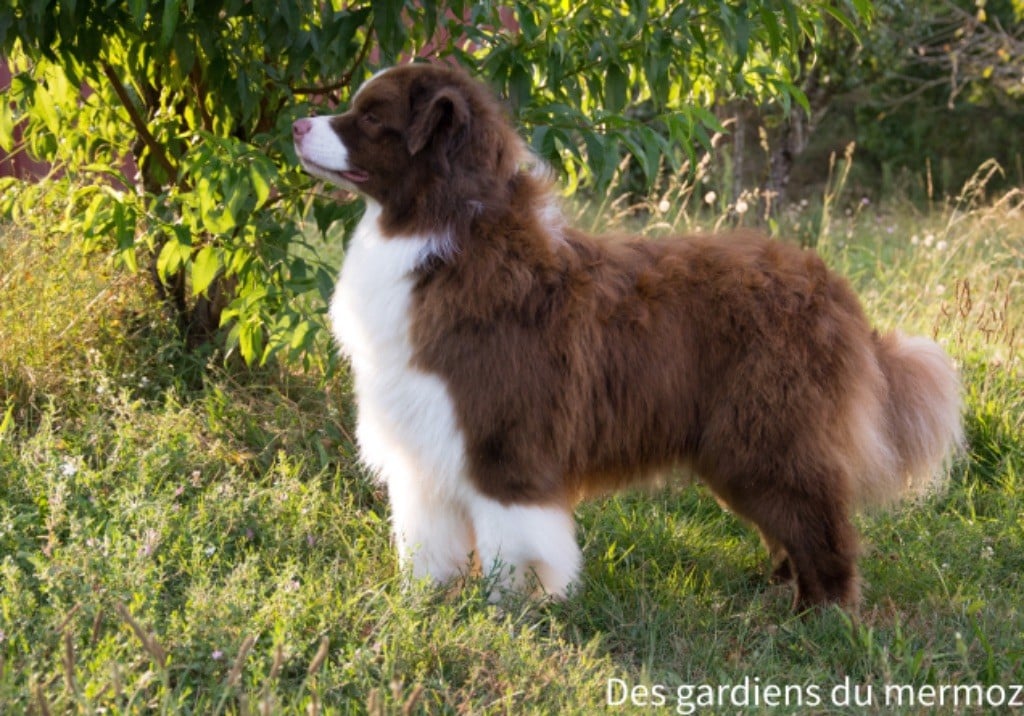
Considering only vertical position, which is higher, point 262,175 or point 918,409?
→ point 262,175

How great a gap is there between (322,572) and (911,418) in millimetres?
2099

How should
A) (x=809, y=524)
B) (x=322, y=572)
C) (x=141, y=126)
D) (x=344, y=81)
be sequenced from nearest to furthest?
(x=809, y=524) < (x=322, y=572) < (x=344, y=81) < (x=141, y=126)

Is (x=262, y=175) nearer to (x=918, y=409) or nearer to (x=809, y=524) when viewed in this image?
(x=809, y=524)

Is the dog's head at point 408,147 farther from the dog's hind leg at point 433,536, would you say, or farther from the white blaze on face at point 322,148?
the dog's hind leg at point 433,536

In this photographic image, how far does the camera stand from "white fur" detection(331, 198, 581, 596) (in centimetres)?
343

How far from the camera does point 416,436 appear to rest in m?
3.46

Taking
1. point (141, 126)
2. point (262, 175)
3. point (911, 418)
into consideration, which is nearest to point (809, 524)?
point (911, 418)

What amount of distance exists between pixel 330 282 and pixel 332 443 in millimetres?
800

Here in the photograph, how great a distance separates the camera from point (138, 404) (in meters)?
4.68

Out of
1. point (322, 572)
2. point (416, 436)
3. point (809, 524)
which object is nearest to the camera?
point (416, 436)

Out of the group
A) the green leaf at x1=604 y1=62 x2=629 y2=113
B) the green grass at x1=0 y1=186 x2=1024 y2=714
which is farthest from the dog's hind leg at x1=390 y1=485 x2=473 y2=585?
the green leaf at x1=604 y1=62 x2=629 y2=113

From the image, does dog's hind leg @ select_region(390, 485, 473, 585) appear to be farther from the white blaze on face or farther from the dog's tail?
the dog's tail

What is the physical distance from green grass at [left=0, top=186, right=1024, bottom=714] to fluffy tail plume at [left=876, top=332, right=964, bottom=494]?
17.0 inches

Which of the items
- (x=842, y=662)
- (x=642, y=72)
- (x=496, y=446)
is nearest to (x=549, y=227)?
(x=496, y=446)
